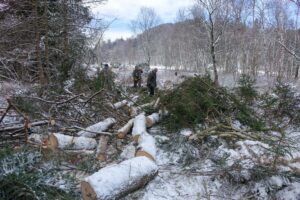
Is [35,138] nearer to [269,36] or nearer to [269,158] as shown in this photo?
[269,158]

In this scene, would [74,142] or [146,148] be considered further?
[74,142]

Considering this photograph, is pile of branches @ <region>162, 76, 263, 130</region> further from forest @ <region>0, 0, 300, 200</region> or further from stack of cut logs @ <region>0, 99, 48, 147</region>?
stack of cut logs @ <region>0, 99, 48, 147</region>

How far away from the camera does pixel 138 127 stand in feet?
20.7

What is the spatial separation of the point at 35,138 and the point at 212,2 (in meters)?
16.1

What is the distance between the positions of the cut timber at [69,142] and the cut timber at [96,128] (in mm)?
240

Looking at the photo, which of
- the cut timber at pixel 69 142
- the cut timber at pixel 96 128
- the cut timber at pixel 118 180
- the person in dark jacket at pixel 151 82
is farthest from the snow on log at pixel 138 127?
the person in dark jacket at pixel 151 82

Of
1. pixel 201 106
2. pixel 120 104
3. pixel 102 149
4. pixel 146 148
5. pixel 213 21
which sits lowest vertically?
pixel 102 149

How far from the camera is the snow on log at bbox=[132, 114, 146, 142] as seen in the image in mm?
5976

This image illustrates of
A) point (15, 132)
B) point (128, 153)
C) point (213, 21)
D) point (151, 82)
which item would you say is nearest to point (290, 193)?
point (128, 153)

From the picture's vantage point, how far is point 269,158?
465 centimetres

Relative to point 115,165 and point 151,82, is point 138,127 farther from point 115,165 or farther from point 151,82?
point 151,82

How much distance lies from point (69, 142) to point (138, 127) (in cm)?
151

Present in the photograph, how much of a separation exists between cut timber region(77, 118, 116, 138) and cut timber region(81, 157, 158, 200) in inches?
70.0

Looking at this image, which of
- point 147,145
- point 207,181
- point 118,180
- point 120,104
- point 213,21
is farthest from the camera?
point 213,21
